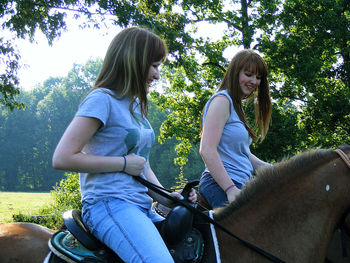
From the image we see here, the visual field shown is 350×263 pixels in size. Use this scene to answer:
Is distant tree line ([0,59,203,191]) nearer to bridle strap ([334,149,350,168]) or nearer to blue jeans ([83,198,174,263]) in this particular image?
bridle strap ([334,149,350,168])

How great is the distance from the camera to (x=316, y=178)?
2.42 meters

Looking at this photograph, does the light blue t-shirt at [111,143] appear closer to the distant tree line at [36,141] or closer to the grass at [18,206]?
the grass at [18,206]

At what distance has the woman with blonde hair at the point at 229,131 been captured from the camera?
2.88 meters

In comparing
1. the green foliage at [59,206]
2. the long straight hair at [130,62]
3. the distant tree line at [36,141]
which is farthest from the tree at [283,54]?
the distant tree line at [36,141]

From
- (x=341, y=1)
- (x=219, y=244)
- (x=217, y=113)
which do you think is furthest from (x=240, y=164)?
(x=341, y=1)

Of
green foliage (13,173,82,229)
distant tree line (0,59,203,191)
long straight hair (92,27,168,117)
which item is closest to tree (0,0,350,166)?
green foliage (13,173,82,229)

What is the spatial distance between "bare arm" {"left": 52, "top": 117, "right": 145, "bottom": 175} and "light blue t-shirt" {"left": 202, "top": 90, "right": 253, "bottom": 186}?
4.18ft

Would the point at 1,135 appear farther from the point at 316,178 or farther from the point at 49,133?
the point at 316,178

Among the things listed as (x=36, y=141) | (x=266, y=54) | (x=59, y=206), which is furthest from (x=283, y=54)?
(x=36, y=141)

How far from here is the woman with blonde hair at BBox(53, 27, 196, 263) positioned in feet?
6.39

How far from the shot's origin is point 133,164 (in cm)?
210

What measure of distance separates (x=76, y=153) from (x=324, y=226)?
1.60 meters

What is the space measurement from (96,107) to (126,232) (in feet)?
2.28

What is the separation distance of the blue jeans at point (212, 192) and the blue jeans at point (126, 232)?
1.08m
